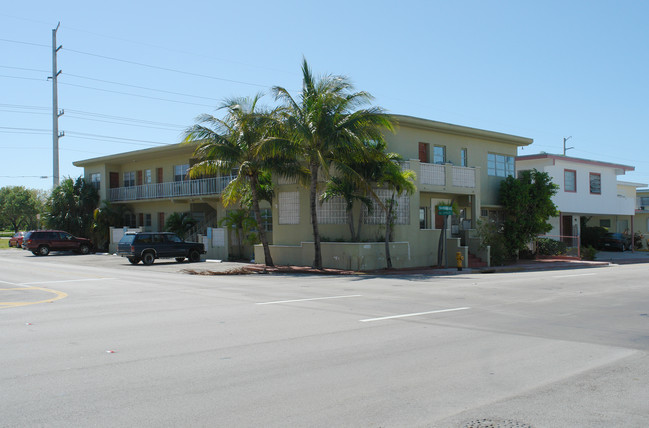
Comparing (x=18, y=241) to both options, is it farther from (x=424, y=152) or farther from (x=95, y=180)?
(x=424, y=152)

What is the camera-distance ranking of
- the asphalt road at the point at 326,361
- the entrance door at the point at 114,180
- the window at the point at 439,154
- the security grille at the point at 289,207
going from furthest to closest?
the entrance door at the point at 114,180 → the window at the point at 439,154 → the security grille at the point at 289,207 → the asphalt road at the point at 326,361

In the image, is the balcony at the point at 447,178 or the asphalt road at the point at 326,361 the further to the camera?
the balcony at the point at 447,178

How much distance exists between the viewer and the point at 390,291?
15789mm

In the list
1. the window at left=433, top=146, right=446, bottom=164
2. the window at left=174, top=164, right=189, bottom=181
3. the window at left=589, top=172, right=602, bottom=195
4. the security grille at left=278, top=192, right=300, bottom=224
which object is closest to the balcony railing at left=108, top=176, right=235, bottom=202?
the window at left=174, top=164, right=189, bottom=181

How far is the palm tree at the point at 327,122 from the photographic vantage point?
22578mm

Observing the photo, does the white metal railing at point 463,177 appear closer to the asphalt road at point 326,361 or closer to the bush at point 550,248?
the bush at point 550,248

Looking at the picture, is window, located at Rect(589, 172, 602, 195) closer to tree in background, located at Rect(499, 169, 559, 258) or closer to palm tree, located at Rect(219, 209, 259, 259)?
tree in background, located at Rect(499, 169, 559, 258)

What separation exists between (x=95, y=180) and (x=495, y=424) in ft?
149

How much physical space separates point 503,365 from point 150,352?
4728 millimetres

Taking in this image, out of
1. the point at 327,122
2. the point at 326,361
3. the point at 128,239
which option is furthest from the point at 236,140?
the point at 326,361

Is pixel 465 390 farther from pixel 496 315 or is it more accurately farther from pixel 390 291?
pixel 390 291

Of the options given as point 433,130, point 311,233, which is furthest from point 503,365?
point 433,130

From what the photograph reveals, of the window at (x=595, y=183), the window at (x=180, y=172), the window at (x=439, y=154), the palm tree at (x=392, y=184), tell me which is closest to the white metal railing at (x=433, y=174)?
the palm tree at (x=392, y=184)

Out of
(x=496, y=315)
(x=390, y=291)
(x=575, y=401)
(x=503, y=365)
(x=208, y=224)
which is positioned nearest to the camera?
(x=575, y=401)
